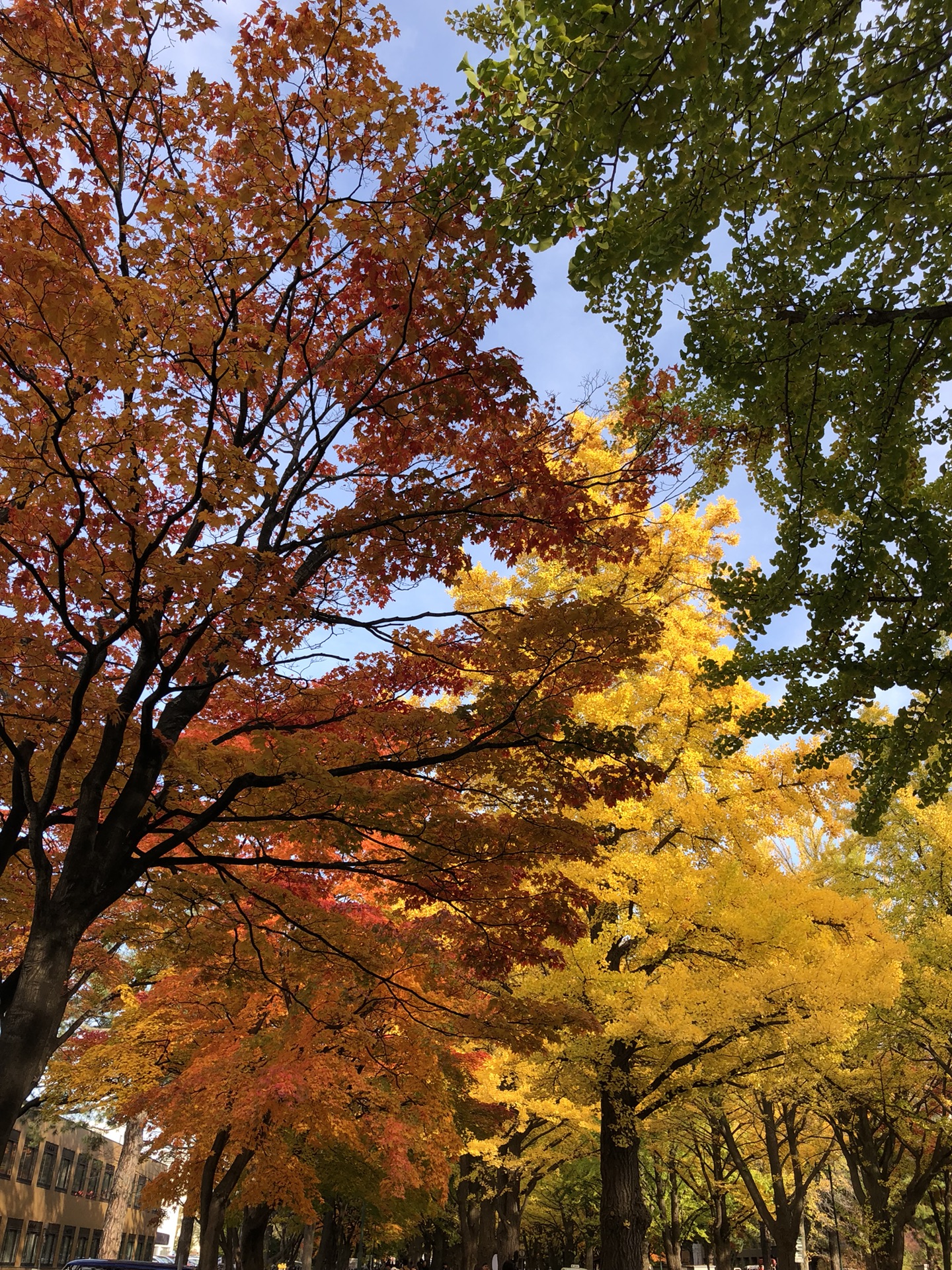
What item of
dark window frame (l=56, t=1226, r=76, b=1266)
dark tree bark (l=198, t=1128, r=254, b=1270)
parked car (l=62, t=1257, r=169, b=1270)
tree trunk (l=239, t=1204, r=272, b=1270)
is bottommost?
dark window frame (l=56, t=1226, r=76, b=1266)

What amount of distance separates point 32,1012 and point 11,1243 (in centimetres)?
3335

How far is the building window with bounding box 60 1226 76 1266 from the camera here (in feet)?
111

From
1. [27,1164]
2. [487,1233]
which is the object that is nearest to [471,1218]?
[487,1233]

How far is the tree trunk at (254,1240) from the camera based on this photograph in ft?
46.4

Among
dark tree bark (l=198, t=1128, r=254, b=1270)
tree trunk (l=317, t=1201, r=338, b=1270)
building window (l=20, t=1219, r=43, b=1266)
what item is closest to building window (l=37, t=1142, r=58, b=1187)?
building window (l=20, t=1219, r=43, b=1266)

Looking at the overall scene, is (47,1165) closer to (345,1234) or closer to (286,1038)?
(345,1234)

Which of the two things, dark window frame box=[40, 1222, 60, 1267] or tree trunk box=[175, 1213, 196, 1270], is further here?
dark window frame box=[40, 1222, 60, 1267]

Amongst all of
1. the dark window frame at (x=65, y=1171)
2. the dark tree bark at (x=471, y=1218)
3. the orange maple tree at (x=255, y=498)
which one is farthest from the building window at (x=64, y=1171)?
the orange maple tree at (x=255, y=498)

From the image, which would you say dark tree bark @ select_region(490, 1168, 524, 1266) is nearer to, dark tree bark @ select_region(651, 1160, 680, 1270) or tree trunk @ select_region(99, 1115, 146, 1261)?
dark tree bark @ select_region(651, 1160, 680, 1270)

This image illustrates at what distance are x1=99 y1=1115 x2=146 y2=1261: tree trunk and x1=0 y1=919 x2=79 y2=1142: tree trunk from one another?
1985cm

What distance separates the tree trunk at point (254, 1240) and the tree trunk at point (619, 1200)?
20.8 feet

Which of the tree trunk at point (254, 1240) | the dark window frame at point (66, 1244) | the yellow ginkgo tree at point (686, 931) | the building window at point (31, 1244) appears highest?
the yellow ginkgo tree at point (686, 931)

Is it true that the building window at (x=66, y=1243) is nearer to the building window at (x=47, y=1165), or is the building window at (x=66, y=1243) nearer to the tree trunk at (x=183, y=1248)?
the building window at (x=47, y=1165)

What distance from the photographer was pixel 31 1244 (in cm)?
3009
